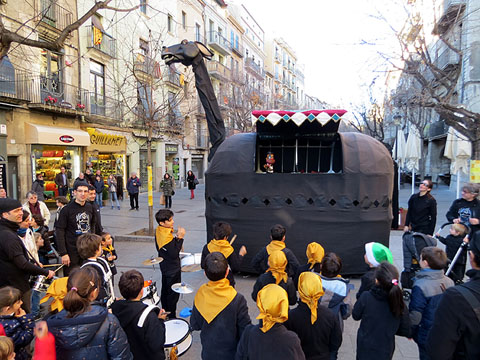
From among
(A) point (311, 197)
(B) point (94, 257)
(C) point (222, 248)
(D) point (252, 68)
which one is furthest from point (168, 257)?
(D) point (252, 68)

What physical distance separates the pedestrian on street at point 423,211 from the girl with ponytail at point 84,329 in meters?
5.17

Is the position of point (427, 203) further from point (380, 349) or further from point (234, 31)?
point (234, 31)

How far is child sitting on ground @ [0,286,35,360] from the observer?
233 centimetres

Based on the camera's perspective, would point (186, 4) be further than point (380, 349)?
Yes

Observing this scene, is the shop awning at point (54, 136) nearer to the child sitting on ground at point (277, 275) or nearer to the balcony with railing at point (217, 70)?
the child sitting on ground at point (277, 275)

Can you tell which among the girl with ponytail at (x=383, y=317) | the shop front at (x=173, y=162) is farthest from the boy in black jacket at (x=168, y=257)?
the shop front at (x=173, y=162)

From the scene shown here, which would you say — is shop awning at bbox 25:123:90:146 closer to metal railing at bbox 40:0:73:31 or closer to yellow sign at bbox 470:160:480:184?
metal railing at bbox 40:0:73:31

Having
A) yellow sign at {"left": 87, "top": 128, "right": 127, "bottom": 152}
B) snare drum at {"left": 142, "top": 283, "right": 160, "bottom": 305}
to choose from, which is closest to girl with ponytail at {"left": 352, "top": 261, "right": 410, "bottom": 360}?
snare drum at {"left": 142, "top": 283, "right": 160, "bottom": 305}

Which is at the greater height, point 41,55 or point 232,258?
point 41,55

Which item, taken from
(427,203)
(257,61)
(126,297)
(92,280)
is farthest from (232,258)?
(257,61)

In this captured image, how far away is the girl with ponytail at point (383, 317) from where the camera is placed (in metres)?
2.59

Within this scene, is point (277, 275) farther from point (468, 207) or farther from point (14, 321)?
point (468, 207)

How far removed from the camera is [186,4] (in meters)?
25.0

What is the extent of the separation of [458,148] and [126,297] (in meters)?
13.3
